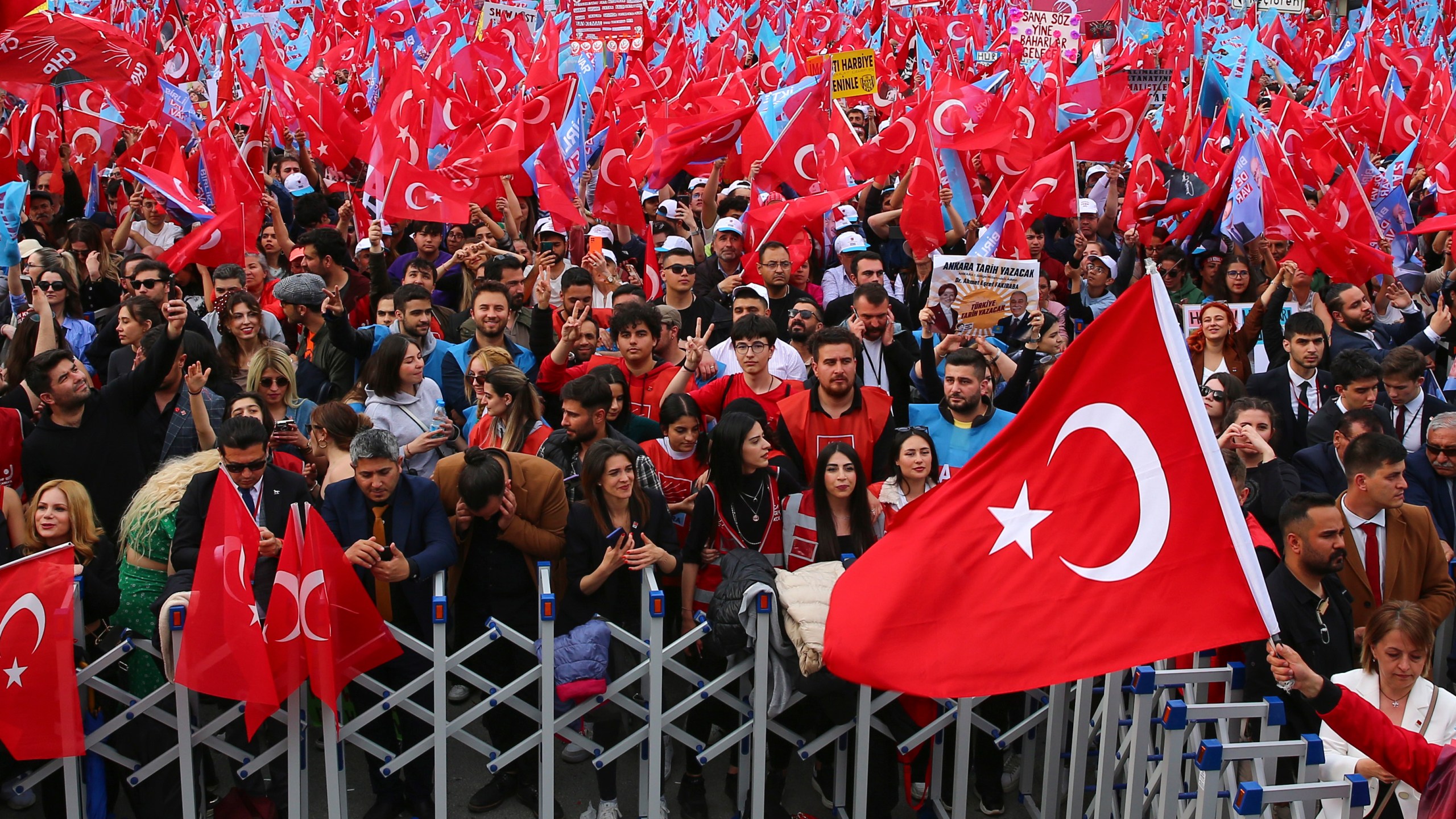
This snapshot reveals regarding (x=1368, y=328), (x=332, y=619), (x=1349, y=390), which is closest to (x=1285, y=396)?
(x=1349, y=390)

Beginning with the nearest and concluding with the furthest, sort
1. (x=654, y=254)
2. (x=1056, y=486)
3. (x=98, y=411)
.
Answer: (x=1056, y=486) → (x=98, y=411) → (x=654, y=254)

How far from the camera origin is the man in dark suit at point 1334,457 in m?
6.80

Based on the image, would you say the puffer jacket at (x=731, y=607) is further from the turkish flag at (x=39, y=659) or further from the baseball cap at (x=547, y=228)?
the baseball cap at (x=547, y=228)

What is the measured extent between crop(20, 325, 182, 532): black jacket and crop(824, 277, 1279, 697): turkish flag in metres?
4.26

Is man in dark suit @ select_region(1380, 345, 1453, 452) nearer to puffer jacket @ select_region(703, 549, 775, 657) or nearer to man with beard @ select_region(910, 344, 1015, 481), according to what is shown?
man with beard @ select_region(910, 344, 1015, 481)

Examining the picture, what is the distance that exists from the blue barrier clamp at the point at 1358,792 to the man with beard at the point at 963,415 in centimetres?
296

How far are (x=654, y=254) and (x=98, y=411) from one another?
13.9 ft

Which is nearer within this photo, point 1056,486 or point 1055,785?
point 1056,486

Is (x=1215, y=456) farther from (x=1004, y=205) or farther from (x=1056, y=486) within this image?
(x=1004, y=205)

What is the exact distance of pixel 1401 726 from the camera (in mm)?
4887

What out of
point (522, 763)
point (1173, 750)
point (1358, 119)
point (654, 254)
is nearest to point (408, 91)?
point (654, 254)

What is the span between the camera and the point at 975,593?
4.21 meters

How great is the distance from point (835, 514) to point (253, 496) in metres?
2.56

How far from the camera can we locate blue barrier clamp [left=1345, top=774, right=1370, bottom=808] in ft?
13.6
